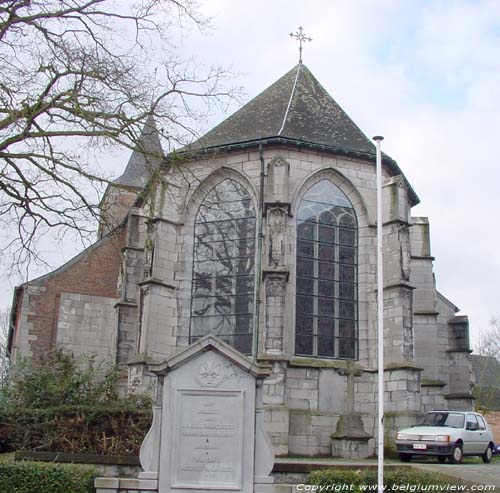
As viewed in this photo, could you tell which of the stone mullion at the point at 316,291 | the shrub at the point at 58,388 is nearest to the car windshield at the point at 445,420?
the stone mullion at the point at 316,291

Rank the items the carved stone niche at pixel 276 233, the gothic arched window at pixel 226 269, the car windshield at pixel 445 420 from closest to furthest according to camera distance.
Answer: the car windshield at pixel 445 420 < the carved stone niche at pixel 276 233 < the gothic arched window at pixel 226 269

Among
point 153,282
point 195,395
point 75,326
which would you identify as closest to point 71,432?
point 195,395

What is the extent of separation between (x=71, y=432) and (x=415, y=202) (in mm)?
14168

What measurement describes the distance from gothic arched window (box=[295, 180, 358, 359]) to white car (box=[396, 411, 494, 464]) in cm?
314

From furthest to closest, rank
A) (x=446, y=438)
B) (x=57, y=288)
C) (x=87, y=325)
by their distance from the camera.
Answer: (x=87, y=325) < (x=57, y=288) < (x=446, y=438)

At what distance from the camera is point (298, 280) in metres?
19.5

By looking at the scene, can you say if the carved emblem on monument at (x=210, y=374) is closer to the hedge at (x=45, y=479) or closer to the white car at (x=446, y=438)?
the hedge at (x=45, y=479)

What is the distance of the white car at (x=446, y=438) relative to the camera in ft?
52.2

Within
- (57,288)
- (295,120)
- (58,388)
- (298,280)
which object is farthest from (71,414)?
(57,288)

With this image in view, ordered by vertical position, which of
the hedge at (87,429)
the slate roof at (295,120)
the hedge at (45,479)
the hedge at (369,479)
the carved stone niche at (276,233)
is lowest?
the hedge at (45,479)

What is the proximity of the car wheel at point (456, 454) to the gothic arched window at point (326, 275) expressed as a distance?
13.3 feet

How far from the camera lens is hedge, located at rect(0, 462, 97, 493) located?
34.4 feet

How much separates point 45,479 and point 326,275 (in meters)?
10.9

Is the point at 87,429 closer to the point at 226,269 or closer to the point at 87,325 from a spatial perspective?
the point at 226,269
